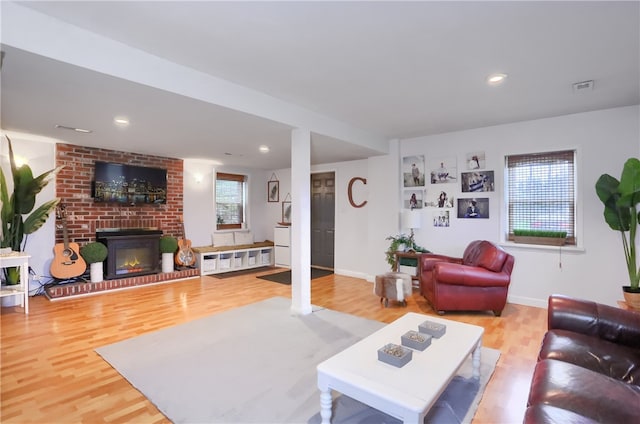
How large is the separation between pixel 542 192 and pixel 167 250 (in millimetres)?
5890

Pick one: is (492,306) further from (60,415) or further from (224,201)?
(224,201)

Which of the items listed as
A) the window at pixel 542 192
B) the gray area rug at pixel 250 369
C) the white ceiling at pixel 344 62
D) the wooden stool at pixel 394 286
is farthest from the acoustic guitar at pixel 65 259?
the window at pixel 542 192

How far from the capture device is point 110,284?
491cm

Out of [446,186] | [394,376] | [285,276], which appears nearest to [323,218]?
[285,276]

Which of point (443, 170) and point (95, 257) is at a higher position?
point (443, 170)

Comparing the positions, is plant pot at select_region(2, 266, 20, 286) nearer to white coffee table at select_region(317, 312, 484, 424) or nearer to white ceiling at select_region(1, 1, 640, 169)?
white ceiling at select_region(1, 1, 640, 169)

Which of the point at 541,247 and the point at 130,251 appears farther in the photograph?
the point at 130,251

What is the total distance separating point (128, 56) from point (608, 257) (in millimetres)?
5238

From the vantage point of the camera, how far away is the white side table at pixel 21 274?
3.70 metres

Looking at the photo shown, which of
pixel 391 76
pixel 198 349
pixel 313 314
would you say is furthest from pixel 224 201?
pixel 391 76

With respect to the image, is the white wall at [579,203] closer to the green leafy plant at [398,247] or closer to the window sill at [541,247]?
the window sill at [541,247]

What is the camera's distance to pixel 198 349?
282cm

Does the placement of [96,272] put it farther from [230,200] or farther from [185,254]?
[230,200]

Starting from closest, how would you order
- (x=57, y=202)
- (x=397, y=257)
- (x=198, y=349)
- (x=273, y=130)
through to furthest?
(x=198, y=349), (x=273, y=130), (x=57, y=202), (x=397, y=257)
